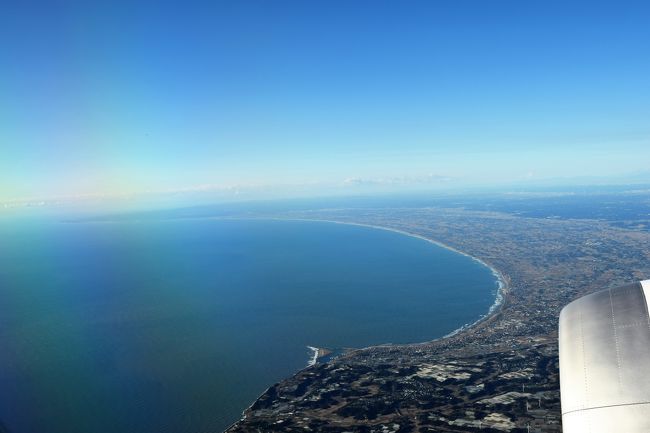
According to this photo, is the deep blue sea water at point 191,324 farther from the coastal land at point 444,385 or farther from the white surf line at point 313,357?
the coastal land at point 444,385

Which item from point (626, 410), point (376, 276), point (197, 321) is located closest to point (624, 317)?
point (626, 410)

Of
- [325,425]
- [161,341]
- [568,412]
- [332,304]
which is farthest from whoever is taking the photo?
[332,304]

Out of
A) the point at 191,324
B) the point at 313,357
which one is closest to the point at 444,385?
the point at 313,357

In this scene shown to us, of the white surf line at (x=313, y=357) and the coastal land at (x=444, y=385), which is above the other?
the coastal land at (x=444, y=385)

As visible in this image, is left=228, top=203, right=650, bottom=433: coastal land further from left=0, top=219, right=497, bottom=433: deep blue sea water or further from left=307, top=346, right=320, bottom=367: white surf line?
left=0, top=219, right=497, bottom=433: deep blue sea water

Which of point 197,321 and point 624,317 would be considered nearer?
point 624,317

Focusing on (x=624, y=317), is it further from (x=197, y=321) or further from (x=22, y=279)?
(x=22, y=279)

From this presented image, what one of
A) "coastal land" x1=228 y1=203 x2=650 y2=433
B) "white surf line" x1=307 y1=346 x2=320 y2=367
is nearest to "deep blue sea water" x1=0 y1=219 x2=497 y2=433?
"white surf line" x1=307 y1=346 x2=320 y2=367

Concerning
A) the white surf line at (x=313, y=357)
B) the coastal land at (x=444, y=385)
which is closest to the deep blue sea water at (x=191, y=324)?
the white surf line at (x=313, y=357)
